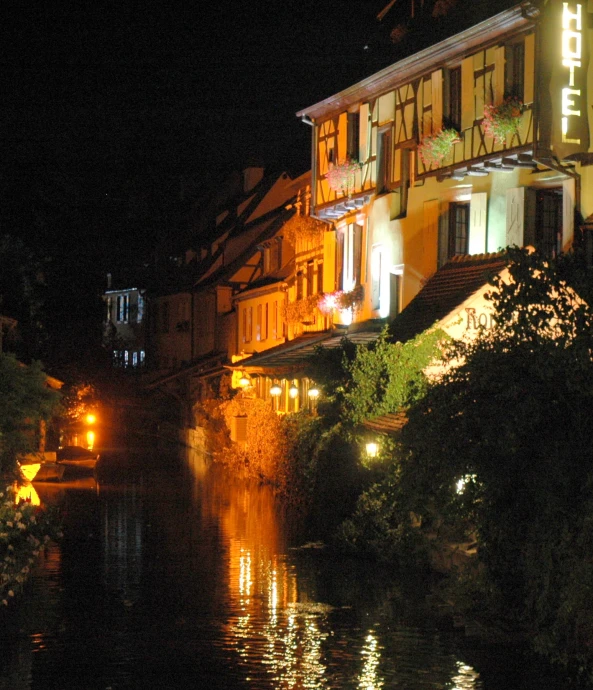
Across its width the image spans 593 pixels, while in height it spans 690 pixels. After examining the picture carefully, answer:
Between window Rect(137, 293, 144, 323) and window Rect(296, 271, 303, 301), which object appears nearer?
window Rect(296, 271, 303, 301)

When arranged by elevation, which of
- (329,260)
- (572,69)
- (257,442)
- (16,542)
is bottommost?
(16,542)

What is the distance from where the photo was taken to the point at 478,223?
2683 centimetres

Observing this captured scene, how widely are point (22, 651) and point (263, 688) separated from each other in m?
3.40

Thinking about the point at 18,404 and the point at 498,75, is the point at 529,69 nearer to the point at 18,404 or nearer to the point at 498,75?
the point at 498,75

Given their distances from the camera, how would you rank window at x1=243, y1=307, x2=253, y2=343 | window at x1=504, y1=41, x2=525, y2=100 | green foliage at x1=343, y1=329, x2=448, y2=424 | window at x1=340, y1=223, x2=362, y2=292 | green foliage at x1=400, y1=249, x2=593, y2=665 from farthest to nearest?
window at x1=243, y1=307, x2=253, y2=343 < window at x1=340, y1=223, x2=362, y2=292 < window at x1=504, y1=41, x2=525, y2=100 < green foliage at x1=343, y1=329, x2=448, y2=424 < green foliage at x1=400, y1=249, x2=593, y2=665

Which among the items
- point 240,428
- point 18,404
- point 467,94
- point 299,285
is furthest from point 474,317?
point 299,285

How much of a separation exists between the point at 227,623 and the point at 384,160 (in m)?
16.8

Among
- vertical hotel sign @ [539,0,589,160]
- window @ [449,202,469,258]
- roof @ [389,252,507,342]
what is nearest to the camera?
vertical hotel sign @ [539,0,589,160]

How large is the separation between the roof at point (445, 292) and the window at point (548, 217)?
4.73ft

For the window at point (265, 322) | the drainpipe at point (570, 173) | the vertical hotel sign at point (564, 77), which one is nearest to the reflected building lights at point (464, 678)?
the drainpipe at point (570, 173)

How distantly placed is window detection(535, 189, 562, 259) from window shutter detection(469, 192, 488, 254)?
150 cm

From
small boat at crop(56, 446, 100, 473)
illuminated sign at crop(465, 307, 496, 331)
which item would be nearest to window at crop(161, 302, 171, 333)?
small boat at crop(56, 446, 100, 473)

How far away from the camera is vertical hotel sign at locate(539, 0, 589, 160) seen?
2317 cm

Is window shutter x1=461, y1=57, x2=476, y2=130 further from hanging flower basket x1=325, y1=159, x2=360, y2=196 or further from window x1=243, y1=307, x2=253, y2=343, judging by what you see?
window x1=243, y1=307, x2=253, y2=343
